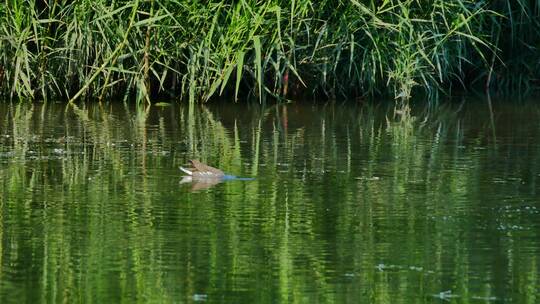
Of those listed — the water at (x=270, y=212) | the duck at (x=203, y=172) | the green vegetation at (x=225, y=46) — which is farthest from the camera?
the green vegetation at (x=225, y=46)

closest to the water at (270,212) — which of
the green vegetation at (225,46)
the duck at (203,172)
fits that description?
the duck at (203,172)

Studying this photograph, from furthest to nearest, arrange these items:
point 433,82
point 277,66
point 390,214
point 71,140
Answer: point 433,82 < point 277,66 < point 71,140 < point 390,214

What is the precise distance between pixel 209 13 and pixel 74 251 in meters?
6.88

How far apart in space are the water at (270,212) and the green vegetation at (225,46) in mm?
1018

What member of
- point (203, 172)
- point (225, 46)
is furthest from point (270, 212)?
point (225, 46)

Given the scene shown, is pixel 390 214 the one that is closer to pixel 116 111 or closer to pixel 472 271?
pixel 472 271

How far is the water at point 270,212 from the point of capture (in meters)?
6.01

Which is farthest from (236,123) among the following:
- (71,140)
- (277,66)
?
(71,140)

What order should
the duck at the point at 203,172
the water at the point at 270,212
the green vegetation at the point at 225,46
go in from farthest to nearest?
the green vegetation at the point at 225,46, the duck at the point at 203,172, the water at the point at 270,212

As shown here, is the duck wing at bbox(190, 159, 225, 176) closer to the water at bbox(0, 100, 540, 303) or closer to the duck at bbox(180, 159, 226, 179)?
the duck at bbox(180, 159, 226, 179)

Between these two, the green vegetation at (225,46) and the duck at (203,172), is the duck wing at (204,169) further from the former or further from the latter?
the green vegetation at (225,46)

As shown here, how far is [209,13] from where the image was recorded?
13297mm

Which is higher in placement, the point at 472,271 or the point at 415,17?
the point at 415,17

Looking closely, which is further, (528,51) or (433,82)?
(528,51)
